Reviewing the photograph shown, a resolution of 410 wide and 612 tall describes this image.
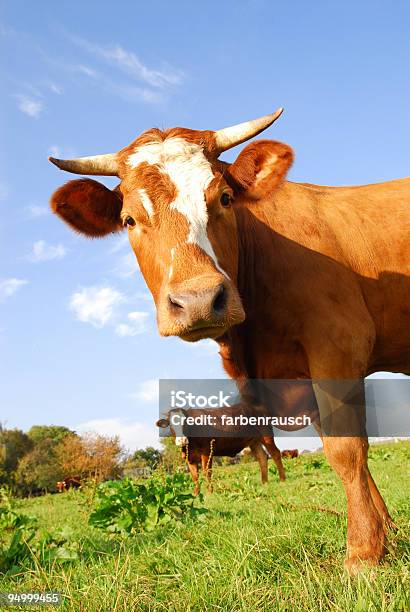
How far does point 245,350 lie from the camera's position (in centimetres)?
475

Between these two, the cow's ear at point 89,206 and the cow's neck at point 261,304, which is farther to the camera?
the cow's ear at point 89,206

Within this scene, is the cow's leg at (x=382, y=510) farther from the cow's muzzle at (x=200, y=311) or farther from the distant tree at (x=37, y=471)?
the distant tree at (x=37, y=471)

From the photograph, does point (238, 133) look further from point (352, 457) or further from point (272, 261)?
point (352, 457)

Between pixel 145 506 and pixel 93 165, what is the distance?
4.14 metres

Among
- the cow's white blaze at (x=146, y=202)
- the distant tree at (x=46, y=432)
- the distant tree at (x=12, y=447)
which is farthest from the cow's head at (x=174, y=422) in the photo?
the distant tree at (x=46, y=432)

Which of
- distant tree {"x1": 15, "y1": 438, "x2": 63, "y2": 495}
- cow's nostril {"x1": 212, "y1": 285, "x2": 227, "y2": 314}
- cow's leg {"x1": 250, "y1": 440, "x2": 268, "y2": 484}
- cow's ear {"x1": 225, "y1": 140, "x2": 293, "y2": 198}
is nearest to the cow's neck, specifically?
cow's ear {"x1": 225, "y1": 140, "x2": 293, "y2": 198}

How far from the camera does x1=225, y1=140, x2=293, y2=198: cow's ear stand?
454cm

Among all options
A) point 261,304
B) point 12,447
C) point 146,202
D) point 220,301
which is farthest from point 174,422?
point 12,447

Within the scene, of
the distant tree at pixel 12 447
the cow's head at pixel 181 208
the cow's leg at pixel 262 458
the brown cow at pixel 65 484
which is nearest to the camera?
the cow's head at pixel 181 208

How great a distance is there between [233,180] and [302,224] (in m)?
0.73

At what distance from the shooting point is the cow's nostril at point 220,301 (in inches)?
127

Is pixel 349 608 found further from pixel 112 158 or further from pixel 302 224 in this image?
pixel 112 158

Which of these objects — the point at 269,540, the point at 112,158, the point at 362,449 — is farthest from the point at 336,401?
the point at 112,158

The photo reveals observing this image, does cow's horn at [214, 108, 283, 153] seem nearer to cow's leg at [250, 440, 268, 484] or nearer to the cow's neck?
the cow's neck
